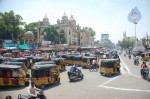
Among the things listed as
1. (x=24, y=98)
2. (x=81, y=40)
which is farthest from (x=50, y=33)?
(x=24, y=98)

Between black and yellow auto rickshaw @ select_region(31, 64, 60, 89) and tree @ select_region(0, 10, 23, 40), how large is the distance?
184 ft

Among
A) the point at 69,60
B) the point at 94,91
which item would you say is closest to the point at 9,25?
the point at 69,60

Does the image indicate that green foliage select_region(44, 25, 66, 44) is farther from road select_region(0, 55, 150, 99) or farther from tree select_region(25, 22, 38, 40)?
road select_region(0, 55, 150, 99)

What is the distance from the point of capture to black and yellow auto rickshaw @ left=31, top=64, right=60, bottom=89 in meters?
17.2

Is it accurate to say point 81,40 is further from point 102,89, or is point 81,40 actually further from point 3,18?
point 102,89

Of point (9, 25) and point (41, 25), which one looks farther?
point (41, 25)

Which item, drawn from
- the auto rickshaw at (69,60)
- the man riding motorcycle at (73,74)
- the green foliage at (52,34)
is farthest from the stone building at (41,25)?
the man riding motorcycle at (73,74)

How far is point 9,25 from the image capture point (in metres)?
72.1

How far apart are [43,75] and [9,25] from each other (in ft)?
192

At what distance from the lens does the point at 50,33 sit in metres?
83.1

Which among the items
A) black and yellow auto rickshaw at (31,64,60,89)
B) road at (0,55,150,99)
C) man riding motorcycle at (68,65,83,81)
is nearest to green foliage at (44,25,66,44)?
man riding motorcycle at (68,65,83,81)

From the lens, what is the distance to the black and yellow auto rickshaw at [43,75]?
17181mm

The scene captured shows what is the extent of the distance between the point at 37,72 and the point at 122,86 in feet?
22.7

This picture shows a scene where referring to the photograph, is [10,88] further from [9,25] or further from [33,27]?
[33,27]
